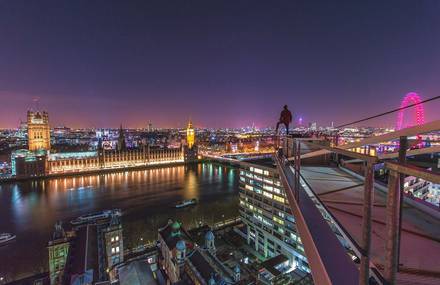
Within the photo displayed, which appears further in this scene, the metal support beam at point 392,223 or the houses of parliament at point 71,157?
the houses of parliament at point 71,157

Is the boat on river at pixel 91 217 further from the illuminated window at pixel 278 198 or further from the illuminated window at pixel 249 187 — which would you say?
the illuminated window at pixel 278 198

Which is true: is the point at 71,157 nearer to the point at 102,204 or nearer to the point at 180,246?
the point at 102,204

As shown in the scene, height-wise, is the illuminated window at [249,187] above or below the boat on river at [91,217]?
above

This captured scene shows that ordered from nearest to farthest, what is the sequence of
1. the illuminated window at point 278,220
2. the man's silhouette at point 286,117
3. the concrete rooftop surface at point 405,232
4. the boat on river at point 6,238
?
the concrete rooftop surface at point 405,232, the man's silhouette at point 286,117, the illuminated window at point 278,220, the boat on river at point 6,238

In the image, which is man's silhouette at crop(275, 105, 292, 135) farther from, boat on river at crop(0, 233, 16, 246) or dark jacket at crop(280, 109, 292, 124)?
boat on river at crop(0, 233, 16, 246)

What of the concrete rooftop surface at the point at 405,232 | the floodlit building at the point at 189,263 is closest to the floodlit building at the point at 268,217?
the floodlit building at the point at 189,263

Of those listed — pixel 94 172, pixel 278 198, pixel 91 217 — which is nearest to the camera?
pixel 278 198

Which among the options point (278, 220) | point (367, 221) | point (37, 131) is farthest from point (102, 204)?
point (37, 131)
